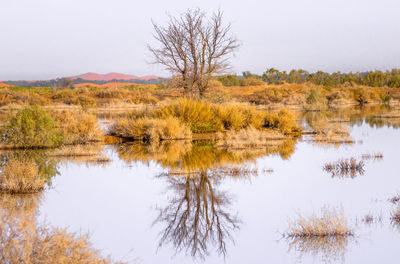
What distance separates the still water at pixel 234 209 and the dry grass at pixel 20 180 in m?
0.32

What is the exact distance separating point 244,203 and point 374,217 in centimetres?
204

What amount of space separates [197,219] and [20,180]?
413cm

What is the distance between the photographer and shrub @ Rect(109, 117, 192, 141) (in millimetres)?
18547

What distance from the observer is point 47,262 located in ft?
13.9

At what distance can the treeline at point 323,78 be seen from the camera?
244 ft

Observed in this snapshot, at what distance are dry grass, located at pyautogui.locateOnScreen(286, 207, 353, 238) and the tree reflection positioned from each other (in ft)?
2.85

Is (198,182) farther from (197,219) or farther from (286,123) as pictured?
(286,123)

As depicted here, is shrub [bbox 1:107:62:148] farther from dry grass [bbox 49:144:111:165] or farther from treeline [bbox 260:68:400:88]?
treeline [bbox 260:68:400:88]

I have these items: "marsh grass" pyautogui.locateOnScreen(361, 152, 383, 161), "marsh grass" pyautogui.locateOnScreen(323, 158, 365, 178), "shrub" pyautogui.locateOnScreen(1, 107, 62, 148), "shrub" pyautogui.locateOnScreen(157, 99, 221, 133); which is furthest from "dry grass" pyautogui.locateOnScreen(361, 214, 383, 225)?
"shrub" pyautogui.locateOnScreen(157, 99, 221, 133)

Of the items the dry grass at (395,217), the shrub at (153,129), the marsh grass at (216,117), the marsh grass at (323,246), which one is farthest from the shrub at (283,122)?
the marsh grass at (323,246)

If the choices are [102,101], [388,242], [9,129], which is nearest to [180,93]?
[9,129]

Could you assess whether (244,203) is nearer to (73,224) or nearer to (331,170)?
(73,224)

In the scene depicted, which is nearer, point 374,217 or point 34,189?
point 374,217

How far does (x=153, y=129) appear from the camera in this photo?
59.9 feet
